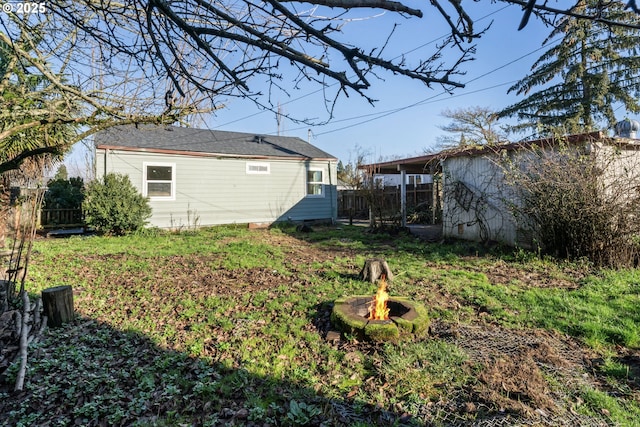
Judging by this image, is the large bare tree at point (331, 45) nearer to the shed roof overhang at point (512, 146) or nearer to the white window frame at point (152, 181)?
the shed roof overhang at point (512, 146)

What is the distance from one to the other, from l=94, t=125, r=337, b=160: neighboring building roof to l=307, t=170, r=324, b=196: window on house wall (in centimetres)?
73

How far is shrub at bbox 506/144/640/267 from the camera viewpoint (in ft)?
19.4

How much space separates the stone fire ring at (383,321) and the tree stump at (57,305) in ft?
10.6

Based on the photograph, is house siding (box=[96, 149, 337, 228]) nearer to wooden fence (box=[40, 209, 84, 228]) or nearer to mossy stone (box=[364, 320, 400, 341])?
wooden fence (box=[40, 209, 84, 228])

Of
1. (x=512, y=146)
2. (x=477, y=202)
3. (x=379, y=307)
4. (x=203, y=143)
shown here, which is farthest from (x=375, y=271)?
(x=203, y=143)

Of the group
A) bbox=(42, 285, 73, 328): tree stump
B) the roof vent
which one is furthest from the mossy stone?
the roof vent

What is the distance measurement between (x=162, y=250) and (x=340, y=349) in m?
6.58

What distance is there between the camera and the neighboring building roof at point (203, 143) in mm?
11149

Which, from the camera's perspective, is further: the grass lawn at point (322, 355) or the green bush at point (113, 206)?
the green bush at point (113, 206)

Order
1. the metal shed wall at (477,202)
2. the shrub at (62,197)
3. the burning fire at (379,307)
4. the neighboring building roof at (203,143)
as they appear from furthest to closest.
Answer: the shrub at (62,197) < the neighboring building roof at (203,143) < the metal shed wall at (477,202) < the burning fire at (379,307)

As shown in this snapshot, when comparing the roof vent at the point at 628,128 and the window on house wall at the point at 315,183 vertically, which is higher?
the roof vent at the point at 628,128

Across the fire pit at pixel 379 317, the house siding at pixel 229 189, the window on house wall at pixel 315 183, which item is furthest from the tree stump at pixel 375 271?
the window on house wall at pixel 315 183

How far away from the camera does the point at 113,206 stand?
33.5 feet

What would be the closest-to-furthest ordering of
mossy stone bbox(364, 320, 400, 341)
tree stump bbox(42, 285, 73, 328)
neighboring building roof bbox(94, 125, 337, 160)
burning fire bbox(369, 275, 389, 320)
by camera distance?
mossy stone bbox(364, 320, 400, 341)
burning fire bbox(369, 275, 389, 320)
tree stump bbox(42, 285, 73, 328)
neighboring building roof bbox(94, 125, 337, 160)
